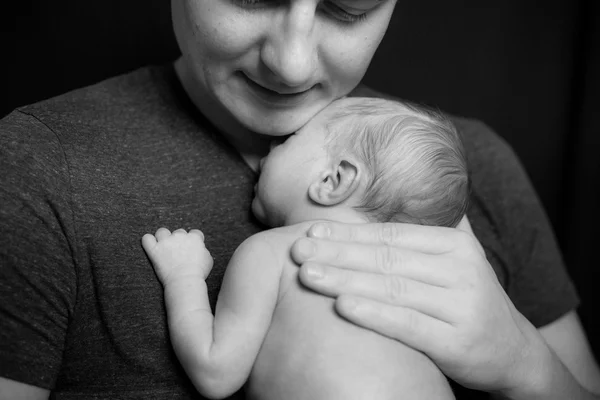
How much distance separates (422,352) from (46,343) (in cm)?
54

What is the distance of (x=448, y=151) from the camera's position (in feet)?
3.82

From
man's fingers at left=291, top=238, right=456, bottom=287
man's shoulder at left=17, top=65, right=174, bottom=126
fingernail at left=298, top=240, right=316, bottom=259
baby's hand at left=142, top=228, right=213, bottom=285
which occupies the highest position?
man's shoulder at left=17, top=65, right=174, bottom=126

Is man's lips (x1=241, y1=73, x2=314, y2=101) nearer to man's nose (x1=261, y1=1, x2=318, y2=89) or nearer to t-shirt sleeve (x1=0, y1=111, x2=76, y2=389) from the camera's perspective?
man's nose (x1=261, y1=1, x2=318, y2=89)

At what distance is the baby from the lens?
3.25 feet

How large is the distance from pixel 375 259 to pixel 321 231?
90mm

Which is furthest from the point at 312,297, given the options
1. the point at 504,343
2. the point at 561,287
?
the point at 561,287

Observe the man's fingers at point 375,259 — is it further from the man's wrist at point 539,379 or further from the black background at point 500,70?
the black background at point 500,70

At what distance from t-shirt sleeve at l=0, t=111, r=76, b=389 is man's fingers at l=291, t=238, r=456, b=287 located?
0.34m

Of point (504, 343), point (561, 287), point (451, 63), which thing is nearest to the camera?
point (504, 343)

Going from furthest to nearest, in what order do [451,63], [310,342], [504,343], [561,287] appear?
[451,63]
[561,287]
[504,343]
[310,342]

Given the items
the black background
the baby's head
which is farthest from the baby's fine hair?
the black background

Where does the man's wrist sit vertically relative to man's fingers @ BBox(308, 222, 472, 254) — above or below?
below

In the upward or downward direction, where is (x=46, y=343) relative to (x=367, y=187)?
downward

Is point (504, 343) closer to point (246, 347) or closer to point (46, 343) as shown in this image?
point (246, 347)
